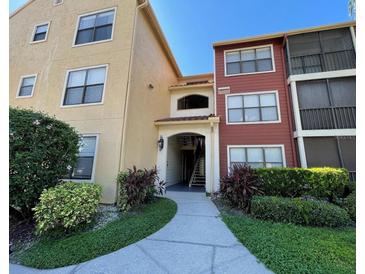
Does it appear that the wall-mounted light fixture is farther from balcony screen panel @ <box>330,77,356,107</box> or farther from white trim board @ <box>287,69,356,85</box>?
balcony screen panel @ <box>330,77,356,107</box>

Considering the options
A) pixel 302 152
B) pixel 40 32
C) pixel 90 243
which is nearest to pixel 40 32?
pixel 40 32

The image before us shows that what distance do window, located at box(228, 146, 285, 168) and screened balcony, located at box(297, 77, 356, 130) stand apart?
1.91 metres

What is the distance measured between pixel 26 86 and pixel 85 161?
6.06 meters

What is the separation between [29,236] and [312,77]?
43.6ft

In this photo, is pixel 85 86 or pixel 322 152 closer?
pixel 85 86

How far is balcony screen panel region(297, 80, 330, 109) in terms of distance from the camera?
9242mm

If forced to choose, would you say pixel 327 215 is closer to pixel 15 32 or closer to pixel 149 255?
pixel 149 255

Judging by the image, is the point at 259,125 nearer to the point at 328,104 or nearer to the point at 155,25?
the point at 328,104

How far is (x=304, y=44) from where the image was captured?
10.0 meters

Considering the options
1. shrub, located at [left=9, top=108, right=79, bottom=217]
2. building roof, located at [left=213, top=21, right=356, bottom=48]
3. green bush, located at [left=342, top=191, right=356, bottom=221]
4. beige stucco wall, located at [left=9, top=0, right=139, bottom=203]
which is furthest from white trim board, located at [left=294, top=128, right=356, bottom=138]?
shrub, located at [left=9, top=108, right=79, bottom=217]

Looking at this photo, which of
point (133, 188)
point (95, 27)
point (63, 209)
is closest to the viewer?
point (63, 209)

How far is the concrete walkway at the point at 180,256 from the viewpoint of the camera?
3.04 metres

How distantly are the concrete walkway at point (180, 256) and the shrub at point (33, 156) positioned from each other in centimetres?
201

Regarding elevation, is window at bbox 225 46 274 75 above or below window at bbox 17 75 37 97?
above
